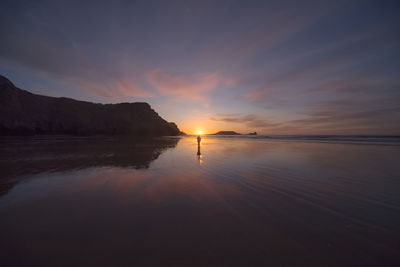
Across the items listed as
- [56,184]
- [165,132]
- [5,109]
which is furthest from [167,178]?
[165,132]

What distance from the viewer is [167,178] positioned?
770 cm

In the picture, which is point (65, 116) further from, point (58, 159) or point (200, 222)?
point (200, 222)

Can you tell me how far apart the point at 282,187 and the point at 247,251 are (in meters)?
4.41

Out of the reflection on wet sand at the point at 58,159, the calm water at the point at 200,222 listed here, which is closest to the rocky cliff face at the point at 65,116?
the reflection on wet sand at the point at 58,159

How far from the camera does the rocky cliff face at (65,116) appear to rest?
4978 cm

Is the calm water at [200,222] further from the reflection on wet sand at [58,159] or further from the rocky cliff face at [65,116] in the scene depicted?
the rocky cliff face at [65,116]

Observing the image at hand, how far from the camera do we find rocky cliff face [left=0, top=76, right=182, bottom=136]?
49781 millimetres

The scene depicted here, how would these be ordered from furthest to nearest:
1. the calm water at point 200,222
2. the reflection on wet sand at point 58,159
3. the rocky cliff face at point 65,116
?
the rocky cliff face at point 65,116
the reflection on wet sand at point 58,159
the calm water at point 200,222

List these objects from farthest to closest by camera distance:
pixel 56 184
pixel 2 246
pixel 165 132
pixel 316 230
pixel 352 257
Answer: pixel 165 132 < pixel 56 184 < pixel 316 230 < pixel 2 246 < pixel 352 257

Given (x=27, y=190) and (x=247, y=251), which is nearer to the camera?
(x=247, y=251)

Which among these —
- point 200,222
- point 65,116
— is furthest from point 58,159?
point 65,116

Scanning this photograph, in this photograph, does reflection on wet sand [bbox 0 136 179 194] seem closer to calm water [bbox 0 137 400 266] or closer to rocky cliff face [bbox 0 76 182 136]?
calm water [bbox 0 137 400 266]

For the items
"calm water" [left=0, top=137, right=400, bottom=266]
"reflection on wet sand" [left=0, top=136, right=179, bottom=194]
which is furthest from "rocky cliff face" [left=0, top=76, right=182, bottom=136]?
"calm water" [left=0, top=137, right=400, bottom=266]

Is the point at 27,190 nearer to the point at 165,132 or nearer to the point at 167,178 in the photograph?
the point at 167,178
